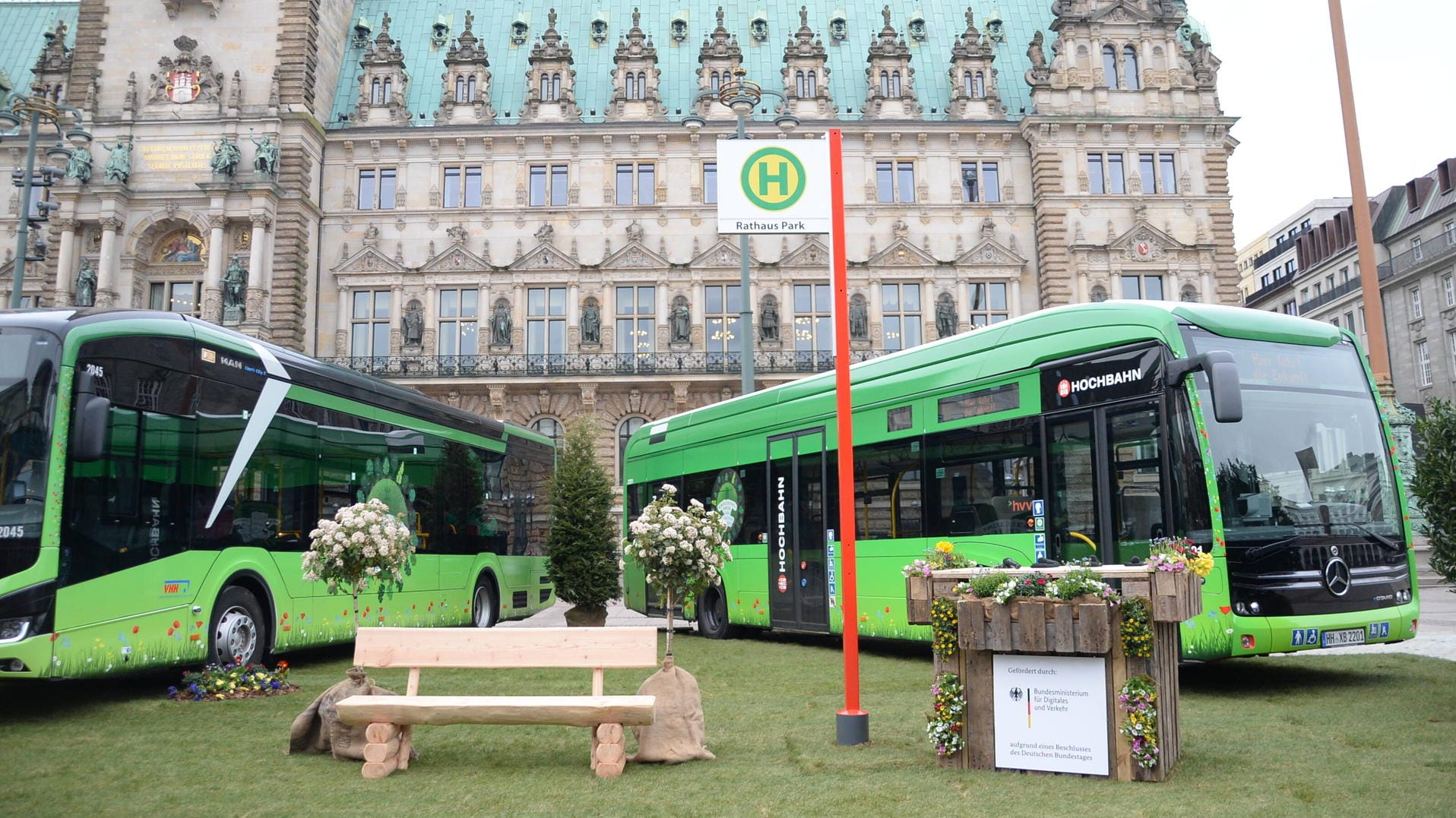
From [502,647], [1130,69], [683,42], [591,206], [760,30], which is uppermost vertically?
[760,30]

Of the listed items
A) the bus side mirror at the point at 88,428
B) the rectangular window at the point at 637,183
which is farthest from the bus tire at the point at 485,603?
the rectangular window at the point at 637,183

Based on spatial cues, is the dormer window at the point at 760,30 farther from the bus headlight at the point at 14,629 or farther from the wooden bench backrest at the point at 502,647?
the wooden bench backrest at the point at 502,647

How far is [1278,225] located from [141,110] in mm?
78043

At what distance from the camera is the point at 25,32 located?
44469 millimetres

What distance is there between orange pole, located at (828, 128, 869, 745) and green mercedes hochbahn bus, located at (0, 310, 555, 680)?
5.87 m

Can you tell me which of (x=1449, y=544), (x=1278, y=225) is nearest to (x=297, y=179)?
(x=1449, y=544)

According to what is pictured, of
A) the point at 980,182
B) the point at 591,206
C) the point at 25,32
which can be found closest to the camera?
the point at 591,206

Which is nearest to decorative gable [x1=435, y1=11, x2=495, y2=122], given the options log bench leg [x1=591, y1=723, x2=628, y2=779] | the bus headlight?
the bus headlight

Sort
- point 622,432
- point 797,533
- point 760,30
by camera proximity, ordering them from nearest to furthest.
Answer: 1. point 797,533
2. point 622,432
3. point 760,30

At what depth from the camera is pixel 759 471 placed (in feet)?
51.4

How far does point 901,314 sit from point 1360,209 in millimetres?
19941

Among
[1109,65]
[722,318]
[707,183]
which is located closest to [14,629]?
[722,318]

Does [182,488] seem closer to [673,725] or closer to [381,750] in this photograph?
[381,750]

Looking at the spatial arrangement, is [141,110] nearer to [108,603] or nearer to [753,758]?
[108,603]
